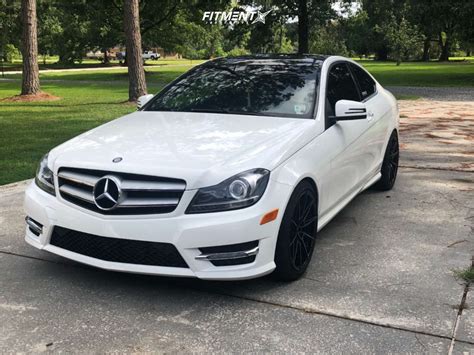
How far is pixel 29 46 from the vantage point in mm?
17406

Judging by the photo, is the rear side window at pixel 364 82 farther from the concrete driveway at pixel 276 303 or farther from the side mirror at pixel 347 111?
the concrete driveway at pixel 276 303

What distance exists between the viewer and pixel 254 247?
11.3 ft

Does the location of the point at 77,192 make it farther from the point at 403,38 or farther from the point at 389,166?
the point at 403,38

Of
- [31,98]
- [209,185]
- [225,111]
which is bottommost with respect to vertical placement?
[31,98]

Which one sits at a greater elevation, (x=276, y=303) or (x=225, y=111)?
(x=225, y=111)

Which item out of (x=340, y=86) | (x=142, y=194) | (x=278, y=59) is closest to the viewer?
(x=142, y=194)

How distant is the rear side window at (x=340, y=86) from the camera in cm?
490

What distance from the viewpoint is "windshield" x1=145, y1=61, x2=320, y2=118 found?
4.67 m

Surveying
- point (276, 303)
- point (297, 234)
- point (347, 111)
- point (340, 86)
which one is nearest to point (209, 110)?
point (347, 111)

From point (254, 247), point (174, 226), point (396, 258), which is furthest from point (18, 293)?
point (396, 258)

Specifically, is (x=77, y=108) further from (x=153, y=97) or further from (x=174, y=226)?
(x=174, y=226)

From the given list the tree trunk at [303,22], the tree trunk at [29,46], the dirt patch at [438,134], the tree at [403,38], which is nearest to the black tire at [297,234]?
the dirt patch at [438,134]

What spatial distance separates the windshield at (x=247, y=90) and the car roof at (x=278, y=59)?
3cm

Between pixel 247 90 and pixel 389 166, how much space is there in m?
2.29
